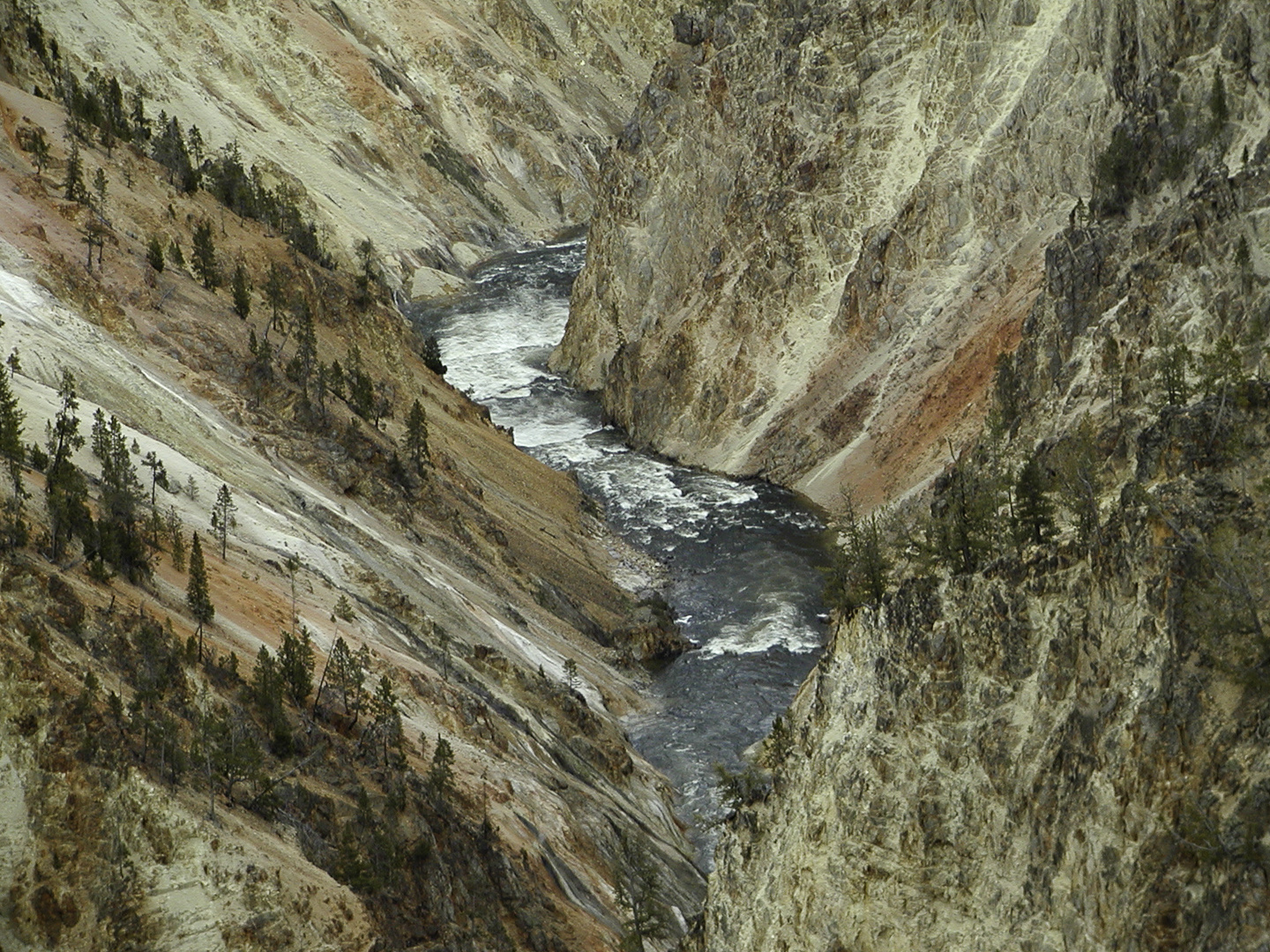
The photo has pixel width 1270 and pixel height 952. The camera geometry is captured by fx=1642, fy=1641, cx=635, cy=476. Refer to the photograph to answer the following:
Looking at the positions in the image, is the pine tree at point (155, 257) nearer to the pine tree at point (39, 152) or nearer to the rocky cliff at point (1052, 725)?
the pine tree at point (39, 152)

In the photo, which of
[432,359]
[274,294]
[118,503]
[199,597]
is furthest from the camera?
[432,359]

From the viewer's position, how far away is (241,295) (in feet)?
170

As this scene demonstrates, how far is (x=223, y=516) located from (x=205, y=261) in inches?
714

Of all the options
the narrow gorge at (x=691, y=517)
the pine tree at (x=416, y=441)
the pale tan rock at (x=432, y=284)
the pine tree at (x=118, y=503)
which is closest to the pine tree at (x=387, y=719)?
the narrow gorge at (x=691, y=517)

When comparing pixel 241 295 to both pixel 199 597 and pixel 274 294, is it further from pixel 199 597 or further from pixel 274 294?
pixel 199 597

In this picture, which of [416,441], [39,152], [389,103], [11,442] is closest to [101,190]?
[39,152]

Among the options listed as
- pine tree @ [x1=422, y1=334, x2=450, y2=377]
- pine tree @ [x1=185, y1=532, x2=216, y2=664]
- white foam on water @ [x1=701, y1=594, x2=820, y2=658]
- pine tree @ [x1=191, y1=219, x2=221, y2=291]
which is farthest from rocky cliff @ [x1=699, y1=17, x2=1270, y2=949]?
pine tree @ [x1=422, y1=334, x2=450, y2=377]

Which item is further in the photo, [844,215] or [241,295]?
[844,215]

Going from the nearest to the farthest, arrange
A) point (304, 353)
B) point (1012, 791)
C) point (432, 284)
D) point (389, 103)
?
1. point (1012, 791)
2. point (304, 353)
3. point (432, 284)
4. point (389, 103)

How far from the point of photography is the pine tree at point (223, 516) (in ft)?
119

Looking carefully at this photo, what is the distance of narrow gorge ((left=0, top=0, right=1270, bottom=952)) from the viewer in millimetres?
21078

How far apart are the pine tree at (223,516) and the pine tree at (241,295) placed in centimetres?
1470

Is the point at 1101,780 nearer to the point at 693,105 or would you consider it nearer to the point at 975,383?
the point at 975,383

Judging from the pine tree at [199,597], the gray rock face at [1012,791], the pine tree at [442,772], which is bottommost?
the gray rock face at [1012,791]
